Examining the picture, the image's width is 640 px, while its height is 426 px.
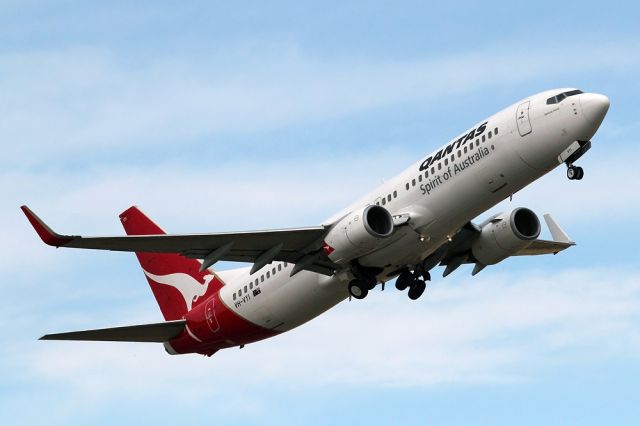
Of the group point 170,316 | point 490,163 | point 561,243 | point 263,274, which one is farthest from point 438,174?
point 170,316

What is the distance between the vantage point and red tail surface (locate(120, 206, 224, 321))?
4850 cm

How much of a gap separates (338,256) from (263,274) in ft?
15.9

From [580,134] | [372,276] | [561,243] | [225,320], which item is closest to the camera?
[580,134]

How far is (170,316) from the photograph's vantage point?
49750 mm

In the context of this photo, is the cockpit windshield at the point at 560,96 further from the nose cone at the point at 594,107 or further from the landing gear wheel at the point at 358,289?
the landing gear wheel at the point at 358,289

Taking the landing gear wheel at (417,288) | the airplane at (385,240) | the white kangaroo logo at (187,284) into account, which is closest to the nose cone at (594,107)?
the airplane at (385,240)

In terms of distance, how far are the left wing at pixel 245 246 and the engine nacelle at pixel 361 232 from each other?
3.90 feet

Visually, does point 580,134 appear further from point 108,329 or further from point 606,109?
point 108,329

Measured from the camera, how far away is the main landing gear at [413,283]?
145ft

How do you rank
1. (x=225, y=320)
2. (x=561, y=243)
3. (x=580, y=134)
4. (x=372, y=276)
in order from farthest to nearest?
(x=561, y=243), (x=225, y=320), (x=372, y=276), (x=580, y=134)

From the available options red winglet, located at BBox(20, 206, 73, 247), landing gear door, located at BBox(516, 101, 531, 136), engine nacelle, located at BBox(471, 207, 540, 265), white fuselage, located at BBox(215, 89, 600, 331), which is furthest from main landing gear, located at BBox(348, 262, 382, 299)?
red winglet, located at BBox(20, 206, 73, 247)

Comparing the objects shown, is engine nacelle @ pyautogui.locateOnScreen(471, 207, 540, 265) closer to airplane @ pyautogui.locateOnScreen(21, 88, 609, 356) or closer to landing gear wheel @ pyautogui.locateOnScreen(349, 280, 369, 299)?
airplane @ pyautogui.locateOnScreen(21, 88, 609, 356)

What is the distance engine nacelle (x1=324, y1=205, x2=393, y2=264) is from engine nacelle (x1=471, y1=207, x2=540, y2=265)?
6.41 metres

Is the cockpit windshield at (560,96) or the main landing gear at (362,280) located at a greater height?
the cockpit windshield at (560,96)
